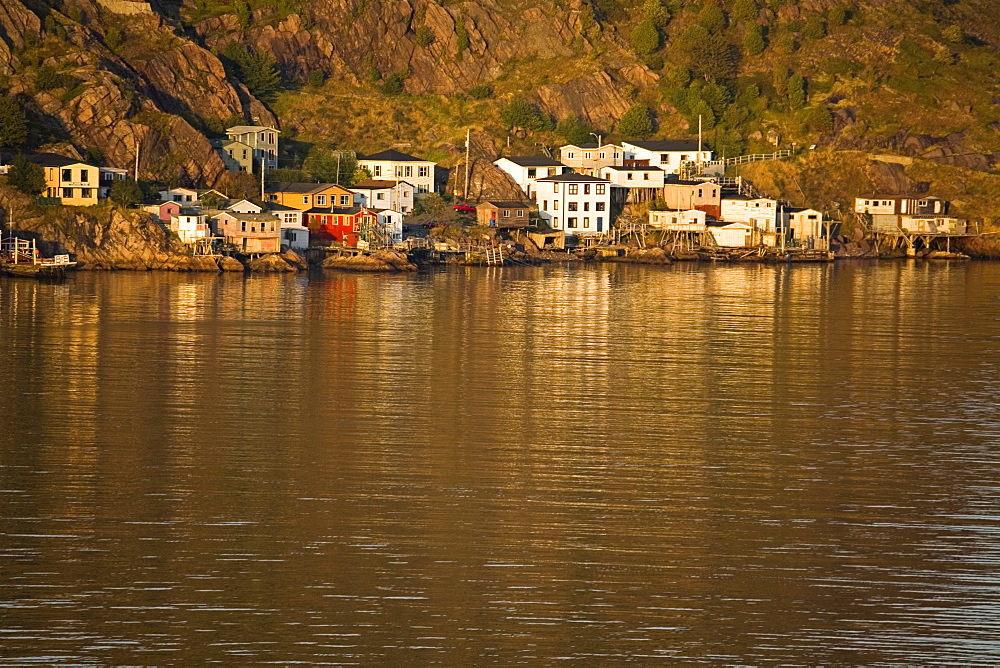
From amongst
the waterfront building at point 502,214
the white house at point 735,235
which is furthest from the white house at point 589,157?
the waterfront building at point 502,214

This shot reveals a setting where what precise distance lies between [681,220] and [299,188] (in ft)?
87.0

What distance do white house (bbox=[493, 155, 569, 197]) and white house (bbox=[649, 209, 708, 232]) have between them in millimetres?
7847

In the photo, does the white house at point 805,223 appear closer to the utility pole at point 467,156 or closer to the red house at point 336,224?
the utility pole at point 467,156

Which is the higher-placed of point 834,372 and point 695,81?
point 695,81

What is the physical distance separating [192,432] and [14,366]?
11.4 m

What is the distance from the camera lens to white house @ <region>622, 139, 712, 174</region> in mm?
107250

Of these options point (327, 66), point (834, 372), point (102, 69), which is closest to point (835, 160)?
point (327, 66)

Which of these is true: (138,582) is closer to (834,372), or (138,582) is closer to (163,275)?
(834,372)

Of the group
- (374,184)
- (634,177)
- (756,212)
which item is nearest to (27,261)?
(374,184)

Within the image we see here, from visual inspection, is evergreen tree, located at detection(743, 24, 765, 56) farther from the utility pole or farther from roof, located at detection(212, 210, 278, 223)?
roof, located at detection(212, 210, 278, 223)

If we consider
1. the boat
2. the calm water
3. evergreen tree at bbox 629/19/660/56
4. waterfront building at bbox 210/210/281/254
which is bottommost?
the calm water

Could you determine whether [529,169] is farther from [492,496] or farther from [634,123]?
[492,496]

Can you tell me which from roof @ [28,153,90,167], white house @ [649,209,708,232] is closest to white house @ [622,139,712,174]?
white house @ [649,209,708,232]

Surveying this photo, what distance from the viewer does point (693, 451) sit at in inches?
1134
